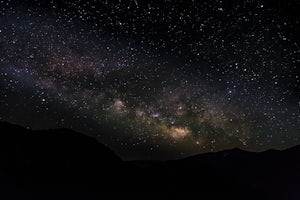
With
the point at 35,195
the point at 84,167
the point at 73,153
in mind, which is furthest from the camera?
the point at 73,153

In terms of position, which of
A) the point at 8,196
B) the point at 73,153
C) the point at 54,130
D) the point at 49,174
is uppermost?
the point at 54,130

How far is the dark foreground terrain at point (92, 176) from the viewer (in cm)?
9475

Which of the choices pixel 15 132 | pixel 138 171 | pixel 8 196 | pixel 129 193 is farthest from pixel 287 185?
pixel 8 196

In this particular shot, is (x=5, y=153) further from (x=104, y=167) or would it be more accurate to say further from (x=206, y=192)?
(x=206, y=192)

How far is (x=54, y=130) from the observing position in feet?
469

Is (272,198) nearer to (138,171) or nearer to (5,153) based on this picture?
(138,171)

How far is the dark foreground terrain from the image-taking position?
94.8 meters

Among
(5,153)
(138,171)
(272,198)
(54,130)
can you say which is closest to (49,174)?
(5,153)

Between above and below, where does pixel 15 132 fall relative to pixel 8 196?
above

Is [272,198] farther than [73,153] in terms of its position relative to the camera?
Yes

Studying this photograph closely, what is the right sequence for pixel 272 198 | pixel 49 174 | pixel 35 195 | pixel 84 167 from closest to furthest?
pixel 35 195 → pixel 49 174 → pixel 84 167 → pixel 272 198

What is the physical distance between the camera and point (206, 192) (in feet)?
403

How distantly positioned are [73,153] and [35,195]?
42.6 m

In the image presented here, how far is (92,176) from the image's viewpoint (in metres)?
113
